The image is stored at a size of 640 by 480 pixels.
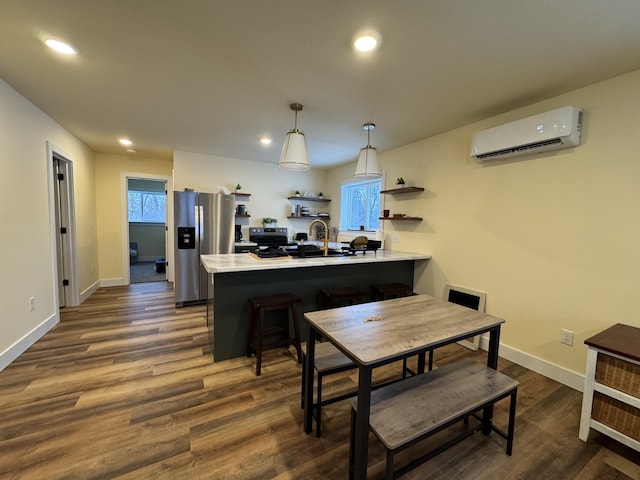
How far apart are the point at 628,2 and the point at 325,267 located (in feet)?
8.69

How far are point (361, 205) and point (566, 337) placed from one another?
3.30 metres

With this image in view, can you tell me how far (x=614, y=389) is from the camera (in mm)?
1560

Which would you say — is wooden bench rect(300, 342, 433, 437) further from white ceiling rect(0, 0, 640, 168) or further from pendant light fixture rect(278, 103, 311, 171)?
white ceiling rect(0, 0, 640, 168)

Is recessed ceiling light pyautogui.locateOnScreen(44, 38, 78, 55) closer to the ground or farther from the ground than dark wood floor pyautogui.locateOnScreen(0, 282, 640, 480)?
farther from the ground

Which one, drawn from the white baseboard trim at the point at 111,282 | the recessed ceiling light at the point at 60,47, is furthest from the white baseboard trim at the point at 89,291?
the recessed ceiling light at the point at 60,47

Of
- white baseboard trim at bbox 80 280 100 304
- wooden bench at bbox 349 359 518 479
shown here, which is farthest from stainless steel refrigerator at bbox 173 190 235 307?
wooden bench at bbox 349 359 518 479

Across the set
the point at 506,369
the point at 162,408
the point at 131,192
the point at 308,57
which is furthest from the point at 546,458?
the point at 131,192

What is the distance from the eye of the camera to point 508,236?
8.67 feet

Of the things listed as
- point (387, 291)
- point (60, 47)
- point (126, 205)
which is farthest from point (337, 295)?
point (126, 205)

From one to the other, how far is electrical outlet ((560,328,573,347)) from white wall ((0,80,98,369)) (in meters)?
4.78

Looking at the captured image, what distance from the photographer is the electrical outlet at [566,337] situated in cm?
224

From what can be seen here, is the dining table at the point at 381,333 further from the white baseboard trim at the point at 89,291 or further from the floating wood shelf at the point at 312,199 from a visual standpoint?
the white baseboard trim at the point at 89,291

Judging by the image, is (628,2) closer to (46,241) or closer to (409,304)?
(409,304)

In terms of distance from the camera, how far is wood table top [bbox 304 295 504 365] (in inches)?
49.0
